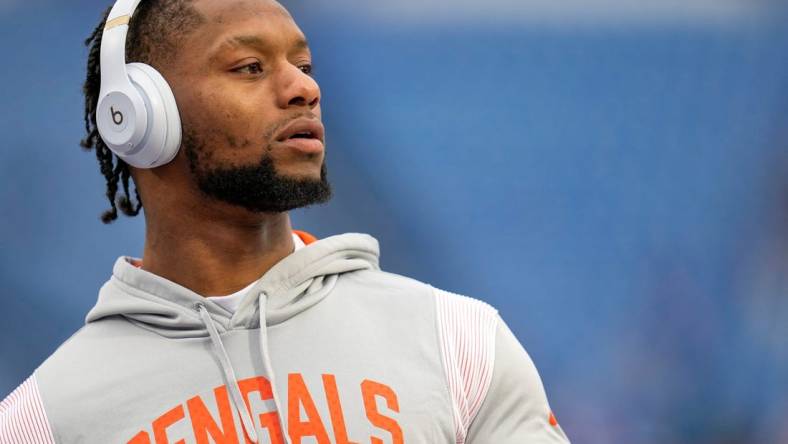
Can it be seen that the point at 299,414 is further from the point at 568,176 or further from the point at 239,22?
the point at 568,176

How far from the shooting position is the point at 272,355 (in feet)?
5.37

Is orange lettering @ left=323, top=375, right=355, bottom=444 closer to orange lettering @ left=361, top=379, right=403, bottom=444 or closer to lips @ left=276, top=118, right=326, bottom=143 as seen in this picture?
orange lettering @ left=361, top=379, right=403, bottom=444

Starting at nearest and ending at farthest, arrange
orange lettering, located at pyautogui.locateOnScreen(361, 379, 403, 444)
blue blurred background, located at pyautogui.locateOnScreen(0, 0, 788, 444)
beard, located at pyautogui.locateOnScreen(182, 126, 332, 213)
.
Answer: orange lettering, located at pyautogui.locateOnScreen(361, 379, 403, 444), beard, located at pyautogui.locateOnScreen(182, 126, 332, 213), blue blurred background, located at pyautogui.locateOnScreen(0, 0, 788, 444)

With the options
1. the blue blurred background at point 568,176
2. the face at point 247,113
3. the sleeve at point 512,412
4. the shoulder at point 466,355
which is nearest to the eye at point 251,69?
the face at point 247,113

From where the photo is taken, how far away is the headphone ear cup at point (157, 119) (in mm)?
1688

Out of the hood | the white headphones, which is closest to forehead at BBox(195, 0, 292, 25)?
the white headphones

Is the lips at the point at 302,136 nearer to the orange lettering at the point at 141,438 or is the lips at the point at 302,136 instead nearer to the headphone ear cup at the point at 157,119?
the headphone ear cup at the point at 157,119

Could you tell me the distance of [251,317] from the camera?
167 cm

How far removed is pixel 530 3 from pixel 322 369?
181 centimetres

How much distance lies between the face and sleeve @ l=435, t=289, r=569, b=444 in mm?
312

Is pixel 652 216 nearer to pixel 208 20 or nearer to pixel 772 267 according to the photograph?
pixel 772 267

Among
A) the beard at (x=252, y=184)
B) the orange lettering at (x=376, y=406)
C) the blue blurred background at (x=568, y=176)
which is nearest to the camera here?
the orange lettering at (x=376, y=406)

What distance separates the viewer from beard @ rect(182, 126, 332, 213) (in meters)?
1.67

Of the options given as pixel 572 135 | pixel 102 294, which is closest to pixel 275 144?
pixel 102 294
